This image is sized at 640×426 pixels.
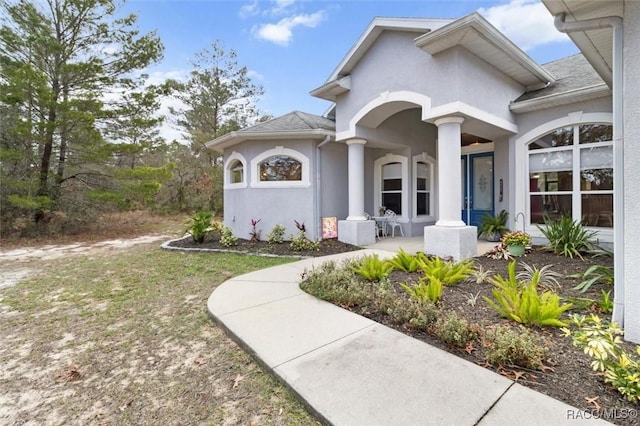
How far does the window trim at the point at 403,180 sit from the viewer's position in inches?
390

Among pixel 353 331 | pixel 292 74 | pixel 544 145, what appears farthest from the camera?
pixel 292 74

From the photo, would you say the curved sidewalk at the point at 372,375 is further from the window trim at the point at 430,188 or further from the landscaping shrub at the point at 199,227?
the window trim at the point at 430,188

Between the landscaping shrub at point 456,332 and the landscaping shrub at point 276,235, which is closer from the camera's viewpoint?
the landscaping shrub at point 456,332

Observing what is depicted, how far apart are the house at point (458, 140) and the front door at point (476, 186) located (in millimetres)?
36

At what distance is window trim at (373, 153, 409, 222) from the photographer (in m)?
9.91

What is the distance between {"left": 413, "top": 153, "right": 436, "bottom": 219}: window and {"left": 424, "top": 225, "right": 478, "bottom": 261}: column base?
3.54 metres

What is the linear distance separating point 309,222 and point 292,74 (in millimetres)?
10516

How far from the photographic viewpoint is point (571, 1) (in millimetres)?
3404

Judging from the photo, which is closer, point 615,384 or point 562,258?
point 615,384

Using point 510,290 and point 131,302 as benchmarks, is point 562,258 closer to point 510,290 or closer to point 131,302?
point 510,290

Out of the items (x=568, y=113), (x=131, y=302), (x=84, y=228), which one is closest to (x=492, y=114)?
(x=568, y=113)

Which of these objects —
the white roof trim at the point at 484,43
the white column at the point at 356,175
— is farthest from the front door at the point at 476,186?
the white column at the point at 356,175

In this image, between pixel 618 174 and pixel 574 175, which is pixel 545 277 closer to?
pixel 618 174

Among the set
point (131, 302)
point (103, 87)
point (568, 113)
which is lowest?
point (131, 302)
